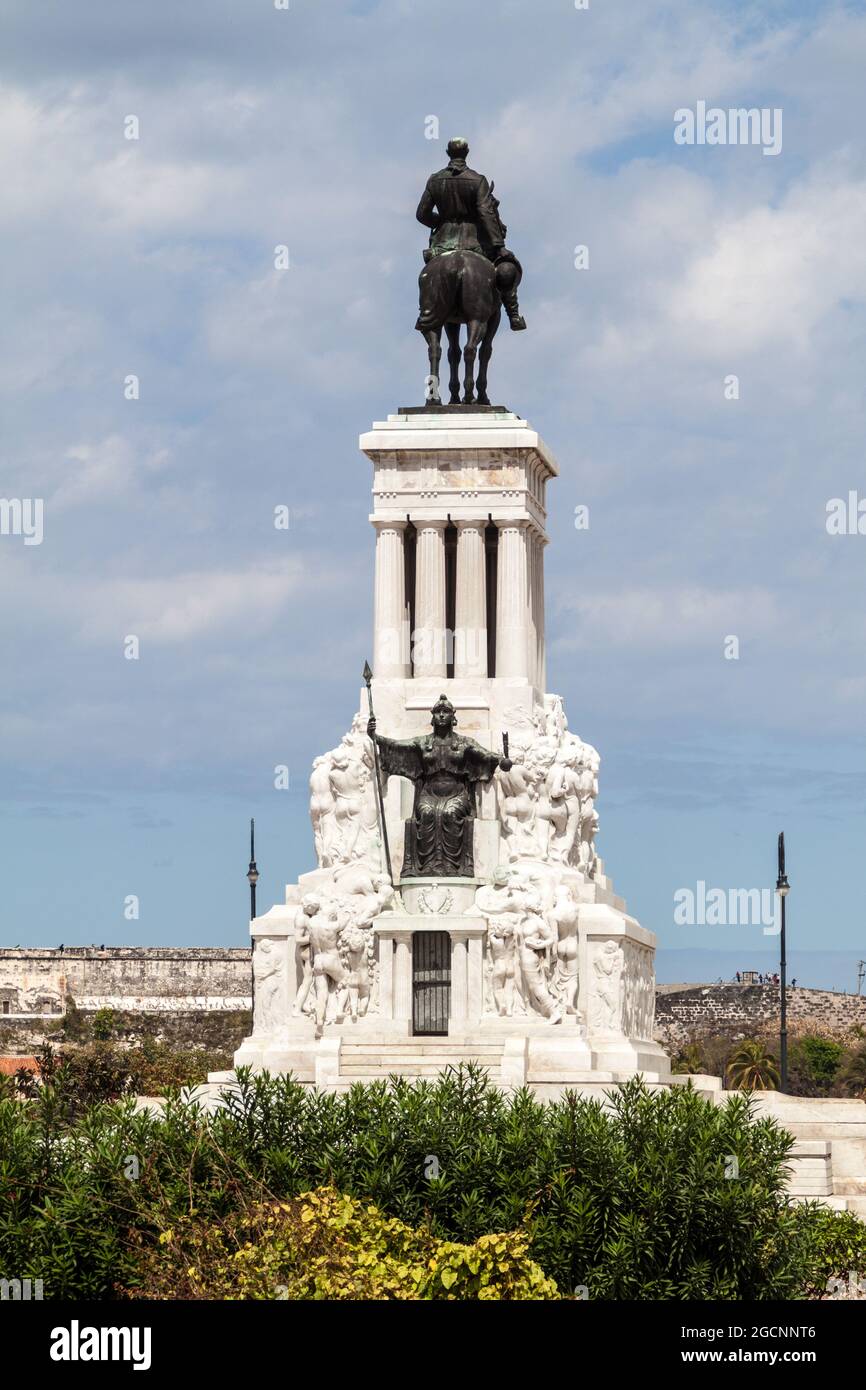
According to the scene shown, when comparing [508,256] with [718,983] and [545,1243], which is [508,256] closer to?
[545,1243]

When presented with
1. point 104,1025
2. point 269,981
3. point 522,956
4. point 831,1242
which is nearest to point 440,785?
point 522,956

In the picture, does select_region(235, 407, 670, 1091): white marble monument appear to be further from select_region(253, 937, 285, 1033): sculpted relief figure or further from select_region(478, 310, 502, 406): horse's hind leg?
select_region(478, 310, 502, 406): horse's hind leg

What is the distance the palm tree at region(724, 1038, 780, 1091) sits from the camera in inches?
3907

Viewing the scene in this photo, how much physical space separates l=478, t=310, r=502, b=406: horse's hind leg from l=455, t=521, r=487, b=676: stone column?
11.2 ft

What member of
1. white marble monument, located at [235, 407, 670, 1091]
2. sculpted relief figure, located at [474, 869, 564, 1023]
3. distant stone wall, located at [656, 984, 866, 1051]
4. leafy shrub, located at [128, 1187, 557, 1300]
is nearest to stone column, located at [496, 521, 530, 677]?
white marble monument, located at [235, 407, 670, 1091]

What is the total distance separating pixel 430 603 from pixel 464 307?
21.5 feet

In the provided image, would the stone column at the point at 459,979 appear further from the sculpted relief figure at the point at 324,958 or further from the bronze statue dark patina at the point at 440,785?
the sculpted relief figure at the point at 324,958

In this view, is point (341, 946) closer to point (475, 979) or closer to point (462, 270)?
point (475, 979)

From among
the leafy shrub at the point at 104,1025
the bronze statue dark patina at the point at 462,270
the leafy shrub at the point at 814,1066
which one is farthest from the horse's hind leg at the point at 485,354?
the leafy shrub at the point at 104,1025

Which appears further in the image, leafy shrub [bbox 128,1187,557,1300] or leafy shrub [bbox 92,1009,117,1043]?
leafy shrub [bbox 92,1009,117,1043]

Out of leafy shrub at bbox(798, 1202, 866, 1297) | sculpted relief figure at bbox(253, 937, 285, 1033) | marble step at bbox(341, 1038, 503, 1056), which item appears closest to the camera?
leafy shrub at bbox(798, 1202, 866, 1297)

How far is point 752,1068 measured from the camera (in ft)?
332

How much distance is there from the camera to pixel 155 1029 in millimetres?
126750
